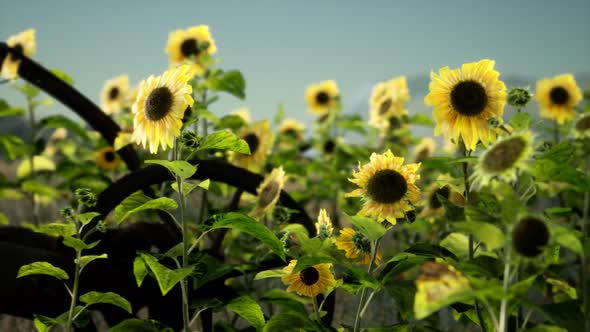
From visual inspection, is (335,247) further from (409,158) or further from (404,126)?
(409,158)

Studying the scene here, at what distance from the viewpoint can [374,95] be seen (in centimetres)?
194

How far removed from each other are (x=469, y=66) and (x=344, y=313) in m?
0.80

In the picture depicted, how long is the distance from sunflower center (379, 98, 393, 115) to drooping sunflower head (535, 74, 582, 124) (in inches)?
17.5

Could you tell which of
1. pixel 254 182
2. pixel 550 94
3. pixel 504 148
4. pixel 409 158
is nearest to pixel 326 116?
pixel 409 158

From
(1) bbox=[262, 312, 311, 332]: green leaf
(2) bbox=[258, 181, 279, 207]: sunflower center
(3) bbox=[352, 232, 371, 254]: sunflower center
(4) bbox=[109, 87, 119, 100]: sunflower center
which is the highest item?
(4) bbox=[109, 87, 119, 100]: sunflower center

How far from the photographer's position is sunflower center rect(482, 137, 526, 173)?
19.8 inches

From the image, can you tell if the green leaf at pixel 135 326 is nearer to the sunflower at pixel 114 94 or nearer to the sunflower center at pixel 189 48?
the sunflower center at pixel 189 48

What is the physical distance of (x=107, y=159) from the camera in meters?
1.68

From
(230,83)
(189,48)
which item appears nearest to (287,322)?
(230,83)

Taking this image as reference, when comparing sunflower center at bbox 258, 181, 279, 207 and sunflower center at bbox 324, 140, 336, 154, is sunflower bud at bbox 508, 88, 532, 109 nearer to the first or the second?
sunflower center at bbox 258, 181, 279, 207

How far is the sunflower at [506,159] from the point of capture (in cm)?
49

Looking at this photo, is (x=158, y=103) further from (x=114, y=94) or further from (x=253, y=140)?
(x=114, y=94)

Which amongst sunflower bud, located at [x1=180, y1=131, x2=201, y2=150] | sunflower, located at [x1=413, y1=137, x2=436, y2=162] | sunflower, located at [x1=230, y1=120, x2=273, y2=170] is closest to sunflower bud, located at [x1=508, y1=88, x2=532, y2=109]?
sunflower bud, located at [x1=180, y1=131, x2=201, y2=150]

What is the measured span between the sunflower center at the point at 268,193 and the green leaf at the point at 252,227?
0.94 ft
